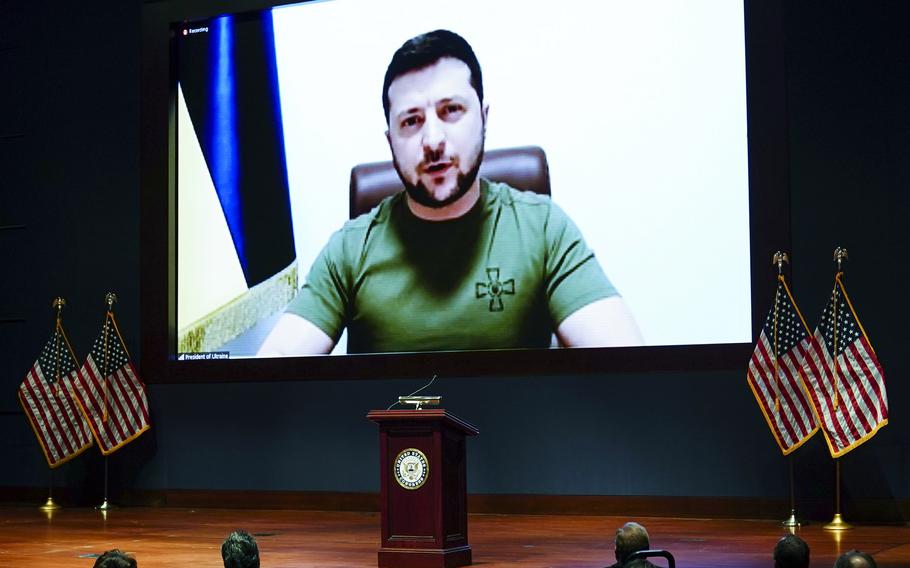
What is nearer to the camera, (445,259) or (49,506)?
(445,259)

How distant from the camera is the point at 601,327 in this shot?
8.37 metres

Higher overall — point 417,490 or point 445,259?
point 445,259

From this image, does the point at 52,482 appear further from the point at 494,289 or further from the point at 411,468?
the point at 411,468

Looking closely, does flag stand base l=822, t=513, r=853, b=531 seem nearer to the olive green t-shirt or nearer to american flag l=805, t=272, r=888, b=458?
american flag l=805, t=272, r=888, b=458

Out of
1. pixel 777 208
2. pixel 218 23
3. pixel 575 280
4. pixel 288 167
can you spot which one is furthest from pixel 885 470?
pixel 218 23

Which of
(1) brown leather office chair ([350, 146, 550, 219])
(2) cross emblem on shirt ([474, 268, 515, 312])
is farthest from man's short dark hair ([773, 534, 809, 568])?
(1) brown leather office chair ([350, 146, 550, 219])

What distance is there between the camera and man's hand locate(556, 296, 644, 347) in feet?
27.2

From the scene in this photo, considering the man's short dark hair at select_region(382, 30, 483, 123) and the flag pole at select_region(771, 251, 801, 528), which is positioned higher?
the man's short dark hair at select_region(382, 30, 483, 123)

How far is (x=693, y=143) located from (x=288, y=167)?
2.95 meters

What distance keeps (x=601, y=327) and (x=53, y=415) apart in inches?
166

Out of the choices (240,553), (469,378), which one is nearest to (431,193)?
(469,378)

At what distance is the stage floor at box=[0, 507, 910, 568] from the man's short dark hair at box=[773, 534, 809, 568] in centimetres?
289

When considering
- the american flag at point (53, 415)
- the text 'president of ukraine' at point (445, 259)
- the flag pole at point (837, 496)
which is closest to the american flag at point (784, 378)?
the flag pole at point (837, 496)

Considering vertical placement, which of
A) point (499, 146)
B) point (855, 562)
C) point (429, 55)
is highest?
point (429, 55)
